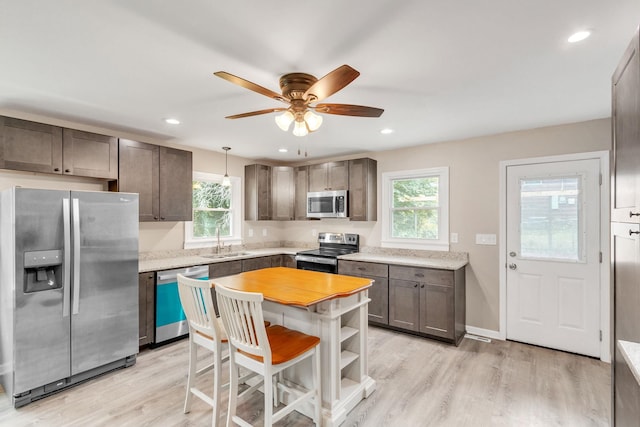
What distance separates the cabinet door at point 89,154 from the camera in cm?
302

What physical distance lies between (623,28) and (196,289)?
2912 mm

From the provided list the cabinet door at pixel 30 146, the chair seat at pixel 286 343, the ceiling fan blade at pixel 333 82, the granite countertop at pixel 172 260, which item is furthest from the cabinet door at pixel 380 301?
the cabinet door at pixel 30 146

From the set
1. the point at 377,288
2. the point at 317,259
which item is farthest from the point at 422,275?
the point at 317,259

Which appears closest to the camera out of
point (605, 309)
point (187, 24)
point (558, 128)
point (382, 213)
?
point (187, 24)

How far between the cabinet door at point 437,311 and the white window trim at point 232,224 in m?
2.91

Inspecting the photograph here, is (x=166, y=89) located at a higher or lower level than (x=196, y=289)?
higher

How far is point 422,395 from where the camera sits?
8.18ft

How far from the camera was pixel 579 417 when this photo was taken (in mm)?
2213

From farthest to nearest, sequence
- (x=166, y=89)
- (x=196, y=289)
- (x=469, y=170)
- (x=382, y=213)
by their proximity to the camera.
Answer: (x=382, y=213), (x=469, y=170), (x=166, y=89), (x=196, y=289)

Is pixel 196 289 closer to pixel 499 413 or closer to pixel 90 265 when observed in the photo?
pixel 90 265

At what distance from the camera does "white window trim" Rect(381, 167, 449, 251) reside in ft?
13.2

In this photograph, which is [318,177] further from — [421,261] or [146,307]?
[146,307]

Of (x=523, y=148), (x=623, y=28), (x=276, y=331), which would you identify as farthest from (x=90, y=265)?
(x=523, y=148)

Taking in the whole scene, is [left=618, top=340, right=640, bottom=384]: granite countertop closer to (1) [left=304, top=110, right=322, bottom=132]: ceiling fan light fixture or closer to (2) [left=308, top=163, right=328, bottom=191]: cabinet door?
(1) [left=304, top=110, right=322, bottom=132]: ceiling fan light fixture
